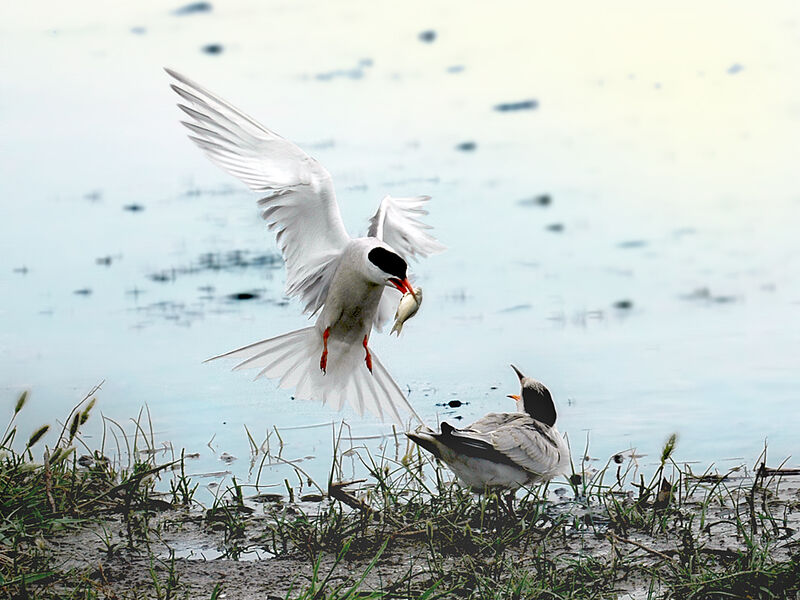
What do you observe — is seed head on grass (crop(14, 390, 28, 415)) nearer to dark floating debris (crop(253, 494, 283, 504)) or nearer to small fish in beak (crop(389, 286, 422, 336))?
dark floating debris (crop(253, 494, 283, 504))

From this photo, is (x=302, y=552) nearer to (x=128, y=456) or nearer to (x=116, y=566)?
(x=116, y=566)

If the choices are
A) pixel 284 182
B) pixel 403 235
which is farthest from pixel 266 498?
pixel 403 235

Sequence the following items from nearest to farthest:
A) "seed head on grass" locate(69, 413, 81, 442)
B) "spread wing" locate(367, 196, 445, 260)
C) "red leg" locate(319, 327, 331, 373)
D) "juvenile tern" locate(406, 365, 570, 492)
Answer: "juvenile tern" locate(406, 365, 570, 492) < "seed head on grass" locate(69, 413, 81, 442) < "red leg" locate(319, 327, 331, 373) < "spread wing" locate(367, 196, 445, 260)

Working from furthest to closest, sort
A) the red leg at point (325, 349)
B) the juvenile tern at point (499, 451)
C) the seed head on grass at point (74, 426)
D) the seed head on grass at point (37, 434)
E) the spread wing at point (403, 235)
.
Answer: the spread wing at point (403, 235) → the red leg at point (325, 349) → the seed head on grass at point (74, 426) → the seed head on grass at point (37, 434) → the juvenile tern at point (499, 451)

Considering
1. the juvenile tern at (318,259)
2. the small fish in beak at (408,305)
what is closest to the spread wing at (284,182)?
the juvenile tern at (318,259)

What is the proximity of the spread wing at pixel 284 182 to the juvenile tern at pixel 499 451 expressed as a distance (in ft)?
3.86

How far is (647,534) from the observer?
438 centimetres

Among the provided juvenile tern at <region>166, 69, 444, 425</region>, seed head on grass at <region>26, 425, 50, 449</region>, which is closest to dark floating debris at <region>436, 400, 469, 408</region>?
juvenile tern at <region>166, 69, 444, 425</region>

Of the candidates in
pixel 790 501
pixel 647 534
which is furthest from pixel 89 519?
pixel 790 501

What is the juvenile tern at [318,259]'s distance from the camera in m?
4.79

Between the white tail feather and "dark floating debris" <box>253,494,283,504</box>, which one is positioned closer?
"dark floating debris" <box>253,494,283,504</box>

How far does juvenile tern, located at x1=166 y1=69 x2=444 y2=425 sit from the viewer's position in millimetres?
4789

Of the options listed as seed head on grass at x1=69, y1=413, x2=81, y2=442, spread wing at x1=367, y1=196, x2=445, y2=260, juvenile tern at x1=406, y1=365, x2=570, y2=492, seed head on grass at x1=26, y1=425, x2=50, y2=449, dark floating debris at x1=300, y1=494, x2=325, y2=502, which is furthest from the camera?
spread wing at x1=367, y1=196, x2=445, y2=260

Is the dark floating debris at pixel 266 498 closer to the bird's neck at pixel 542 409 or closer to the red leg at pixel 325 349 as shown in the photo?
the red leg at pixel 325 349
